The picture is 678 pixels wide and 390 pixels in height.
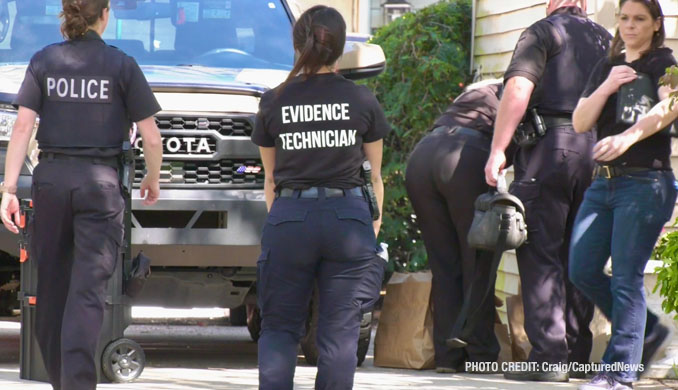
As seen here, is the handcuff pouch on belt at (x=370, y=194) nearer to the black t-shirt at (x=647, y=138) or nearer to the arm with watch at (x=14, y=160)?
the black t-shirt at (x=647, y=138)

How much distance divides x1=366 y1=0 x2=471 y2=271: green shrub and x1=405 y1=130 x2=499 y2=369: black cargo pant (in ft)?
10.6

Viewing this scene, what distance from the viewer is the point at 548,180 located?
6.48 meters

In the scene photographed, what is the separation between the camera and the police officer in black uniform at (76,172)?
17.6 ft

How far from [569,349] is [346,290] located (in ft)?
7.48

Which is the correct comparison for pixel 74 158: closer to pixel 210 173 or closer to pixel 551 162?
pixel 210 173

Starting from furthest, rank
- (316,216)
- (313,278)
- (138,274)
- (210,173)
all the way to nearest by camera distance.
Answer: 1. (210,173)
2. (138,274)
3. (313,278)
4. (316,216)

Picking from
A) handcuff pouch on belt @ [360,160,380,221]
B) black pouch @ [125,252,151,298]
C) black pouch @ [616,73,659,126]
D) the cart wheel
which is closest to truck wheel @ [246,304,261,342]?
the cart wheel

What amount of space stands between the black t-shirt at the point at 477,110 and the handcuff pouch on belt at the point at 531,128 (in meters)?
0.41

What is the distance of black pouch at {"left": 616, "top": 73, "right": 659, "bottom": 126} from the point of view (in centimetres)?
582

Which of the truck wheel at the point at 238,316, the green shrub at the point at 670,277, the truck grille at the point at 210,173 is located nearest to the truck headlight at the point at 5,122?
the truck grille at the point at 210,173

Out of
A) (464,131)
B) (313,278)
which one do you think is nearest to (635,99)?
(464,131)

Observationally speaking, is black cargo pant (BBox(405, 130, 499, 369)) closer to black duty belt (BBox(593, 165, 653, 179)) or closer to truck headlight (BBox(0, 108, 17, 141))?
black duty belt (BBox(593, 165, 653, 179))

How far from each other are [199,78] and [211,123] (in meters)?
0.34

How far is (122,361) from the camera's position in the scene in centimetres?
644
